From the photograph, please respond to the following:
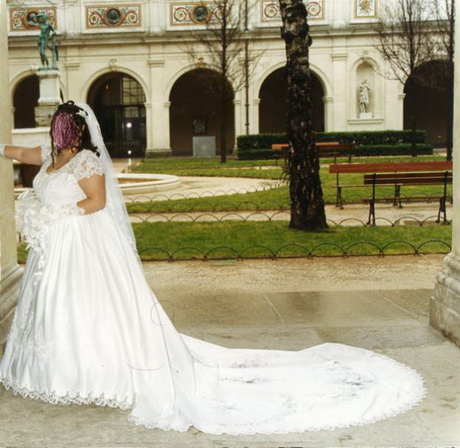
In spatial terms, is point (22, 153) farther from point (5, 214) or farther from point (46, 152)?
point (5, 214)

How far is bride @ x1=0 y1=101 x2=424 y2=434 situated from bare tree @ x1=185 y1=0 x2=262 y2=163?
87.7 feet

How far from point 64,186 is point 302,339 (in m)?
2.09

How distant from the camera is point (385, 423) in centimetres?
384

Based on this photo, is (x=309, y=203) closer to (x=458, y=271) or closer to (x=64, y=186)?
(x=458, y=271)

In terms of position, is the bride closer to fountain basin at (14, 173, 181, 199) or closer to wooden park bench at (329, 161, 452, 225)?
wooden park bench at (329, 161, 452, 225)

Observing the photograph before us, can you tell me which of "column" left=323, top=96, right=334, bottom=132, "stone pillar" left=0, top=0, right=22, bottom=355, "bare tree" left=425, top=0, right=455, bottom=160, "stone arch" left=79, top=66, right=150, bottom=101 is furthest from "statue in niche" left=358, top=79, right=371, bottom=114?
"stone pillar" left=0, top=0, right=22, bottom=355

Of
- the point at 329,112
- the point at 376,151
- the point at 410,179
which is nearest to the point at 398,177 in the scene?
the point at 410,179

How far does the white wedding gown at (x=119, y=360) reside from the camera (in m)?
4.02

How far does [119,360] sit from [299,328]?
195 cm

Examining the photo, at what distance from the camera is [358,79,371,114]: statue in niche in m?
34.3

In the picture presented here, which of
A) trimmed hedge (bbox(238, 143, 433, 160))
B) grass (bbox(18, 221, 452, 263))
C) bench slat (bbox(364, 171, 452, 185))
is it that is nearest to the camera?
grass (bbox(18, 221, 452, 263))

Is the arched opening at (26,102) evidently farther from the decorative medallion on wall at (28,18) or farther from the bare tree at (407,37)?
the bare tree at (407,37)

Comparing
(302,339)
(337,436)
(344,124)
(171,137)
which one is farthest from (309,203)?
(171,137)

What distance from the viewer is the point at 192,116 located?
1572 inches
